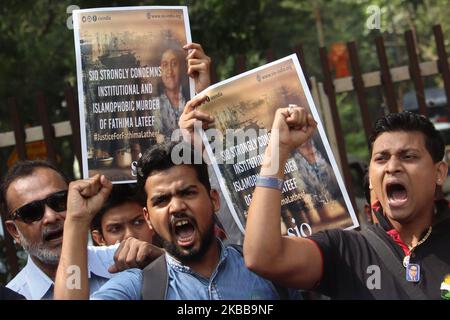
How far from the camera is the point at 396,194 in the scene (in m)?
2.83

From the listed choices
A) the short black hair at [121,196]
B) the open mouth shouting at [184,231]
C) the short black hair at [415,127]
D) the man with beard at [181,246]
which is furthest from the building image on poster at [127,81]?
the short black hair at [415,127]

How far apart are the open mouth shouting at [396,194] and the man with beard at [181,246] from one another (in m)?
0.52

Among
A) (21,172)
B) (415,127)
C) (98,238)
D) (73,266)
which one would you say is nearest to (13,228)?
(21,172)

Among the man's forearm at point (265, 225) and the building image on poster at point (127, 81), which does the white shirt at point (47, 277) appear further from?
the man's forearm at point (265, 225)

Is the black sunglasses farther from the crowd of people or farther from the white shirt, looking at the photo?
the white shirt

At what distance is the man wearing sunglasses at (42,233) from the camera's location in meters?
3.07

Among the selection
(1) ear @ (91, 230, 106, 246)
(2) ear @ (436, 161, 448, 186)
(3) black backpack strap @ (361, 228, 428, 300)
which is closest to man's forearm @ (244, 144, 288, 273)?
(3) black backpack strap @ (361, 228, 428, 300)

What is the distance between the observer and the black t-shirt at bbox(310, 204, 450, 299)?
2682 mm

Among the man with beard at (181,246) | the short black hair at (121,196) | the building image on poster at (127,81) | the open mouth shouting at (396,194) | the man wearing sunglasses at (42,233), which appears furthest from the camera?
the short black hair at (121,196)

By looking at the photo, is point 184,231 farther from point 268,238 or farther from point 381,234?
point 381,234

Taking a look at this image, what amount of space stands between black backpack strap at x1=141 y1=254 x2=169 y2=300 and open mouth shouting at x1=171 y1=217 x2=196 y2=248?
4.0 inches

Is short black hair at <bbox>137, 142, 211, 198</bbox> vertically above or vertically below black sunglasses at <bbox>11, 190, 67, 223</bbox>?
above

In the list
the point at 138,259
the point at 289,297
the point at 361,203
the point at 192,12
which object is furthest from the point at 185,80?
the point at 361,203

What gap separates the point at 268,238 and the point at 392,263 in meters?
0.45
